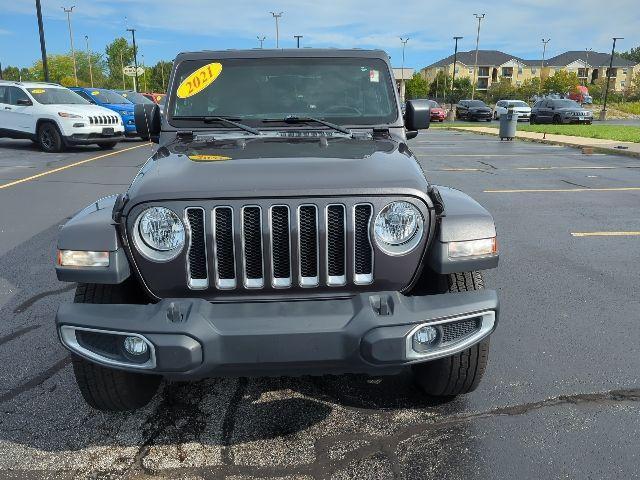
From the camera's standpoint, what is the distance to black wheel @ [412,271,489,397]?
266cm

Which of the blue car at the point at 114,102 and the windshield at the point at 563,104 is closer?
the blue car at the point at 114,102

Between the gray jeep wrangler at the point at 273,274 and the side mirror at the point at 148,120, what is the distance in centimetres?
134

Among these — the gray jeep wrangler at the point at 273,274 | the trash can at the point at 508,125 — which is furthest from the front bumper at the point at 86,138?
the trash can at the point at 508,125

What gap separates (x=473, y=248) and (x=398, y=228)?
375mm

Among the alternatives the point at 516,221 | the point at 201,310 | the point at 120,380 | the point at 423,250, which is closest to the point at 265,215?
the point at 201,310

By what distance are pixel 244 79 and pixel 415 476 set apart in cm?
266

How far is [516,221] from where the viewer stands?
24.1 feet

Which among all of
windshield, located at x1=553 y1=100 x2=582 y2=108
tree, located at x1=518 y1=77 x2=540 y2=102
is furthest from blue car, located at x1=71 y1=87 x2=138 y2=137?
tree, located at x1=518 y1=77 x2=540 y2=102

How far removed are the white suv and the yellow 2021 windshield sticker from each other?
1234cm

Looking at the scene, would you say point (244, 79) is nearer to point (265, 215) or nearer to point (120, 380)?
point (265, 215)

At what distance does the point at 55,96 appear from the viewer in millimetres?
15570

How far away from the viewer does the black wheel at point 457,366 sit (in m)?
2.66

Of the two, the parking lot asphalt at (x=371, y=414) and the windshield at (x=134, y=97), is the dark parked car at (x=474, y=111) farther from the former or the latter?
the parking lot asphalt at (x=371, y=414)

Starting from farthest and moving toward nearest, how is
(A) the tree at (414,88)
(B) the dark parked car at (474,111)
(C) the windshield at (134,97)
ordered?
(A) the tree at (414,88), (B) the dark parked car at (474,111), (C) the windshield at (134,97)
